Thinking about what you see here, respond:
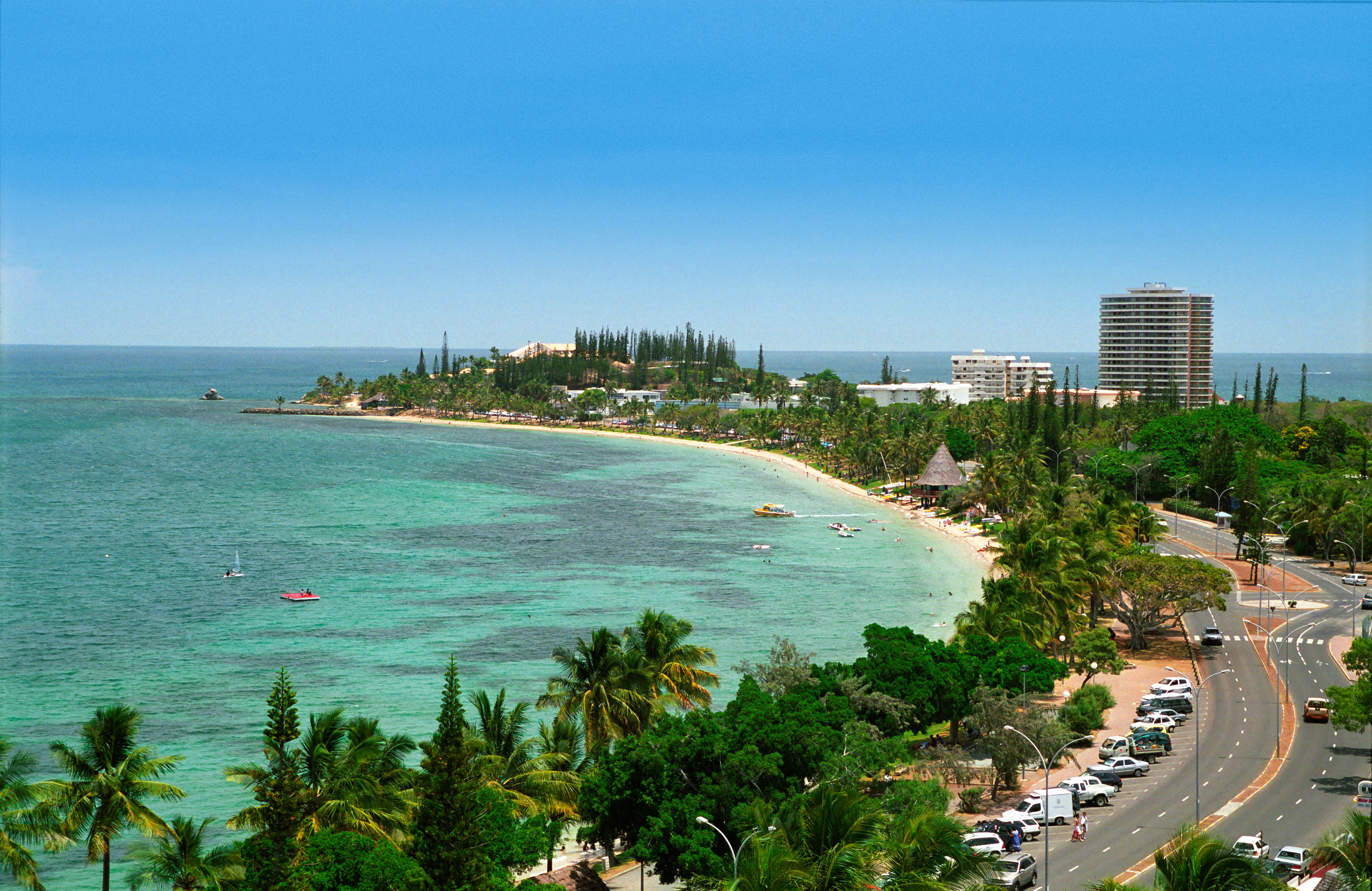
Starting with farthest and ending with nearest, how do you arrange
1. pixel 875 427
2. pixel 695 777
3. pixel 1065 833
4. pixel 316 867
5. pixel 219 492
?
1. pixel 875 427
2. pixel 219 492
3. pixel 1065 833
4. pixel 695 777
5. pixel 316 867

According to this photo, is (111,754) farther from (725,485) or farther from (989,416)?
(989,416)

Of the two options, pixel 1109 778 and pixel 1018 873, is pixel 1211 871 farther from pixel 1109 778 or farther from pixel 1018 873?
pixel 1109 778

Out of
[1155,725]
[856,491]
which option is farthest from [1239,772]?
[856,491]

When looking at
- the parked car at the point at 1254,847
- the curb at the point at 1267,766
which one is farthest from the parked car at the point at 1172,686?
→ the parked car at the point at 1254,847

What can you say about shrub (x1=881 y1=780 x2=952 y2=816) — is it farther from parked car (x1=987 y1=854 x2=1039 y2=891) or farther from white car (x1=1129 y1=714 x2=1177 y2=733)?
white car (x1=1129 y1=714 x2=1177 y2=733)

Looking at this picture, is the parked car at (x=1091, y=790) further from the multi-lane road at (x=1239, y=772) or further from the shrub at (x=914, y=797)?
the shrub at (x=914, y=797)

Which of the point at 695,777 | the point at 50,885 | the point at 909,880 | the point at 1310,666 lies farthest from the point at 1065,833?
the point at 50,885
